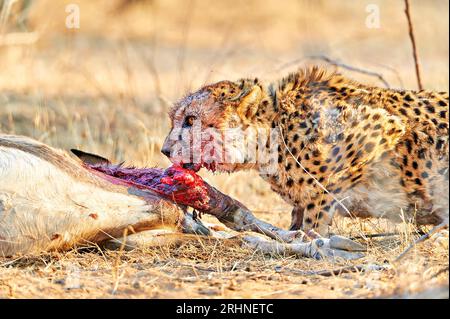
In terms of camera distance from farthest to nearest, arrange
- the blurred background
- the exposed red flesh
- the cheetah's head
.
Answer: the blurred background < the cheetah's head < the exposed red flesh

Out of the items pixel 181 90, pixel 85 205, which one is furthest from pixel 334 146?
pixel 181 90

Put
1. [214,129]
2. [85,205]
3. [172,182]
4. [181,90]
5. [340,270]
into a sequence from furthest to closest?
1. [181,90]
2. [214,129]
3. [172,182]
4. [85,205]
5. [340,270]

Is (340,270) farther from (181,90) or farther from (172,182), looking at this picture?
(181,90)

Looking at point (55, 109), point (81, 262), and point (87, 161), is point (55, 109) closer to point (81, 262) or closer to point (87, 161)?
point (87, 161)

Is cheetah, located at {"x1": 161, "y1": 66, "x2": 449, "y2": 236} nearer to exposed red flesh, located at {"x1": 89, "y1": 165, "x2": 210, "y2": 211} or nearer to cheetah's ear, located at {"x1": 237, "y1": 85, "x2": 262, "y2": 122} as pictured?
cheetah's ear, located at {"x1": 237, "y1": 85, "x2": 262, "y2": 122}

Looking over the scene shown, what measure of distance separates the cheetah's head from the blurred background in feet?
2.99

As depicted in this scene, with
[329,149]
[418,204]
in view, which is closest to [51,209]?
[329,149]

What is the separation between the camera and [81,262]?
4.74 metres

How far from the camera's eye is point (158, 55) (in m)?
12.4

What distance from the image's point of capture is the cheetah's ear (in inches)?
210

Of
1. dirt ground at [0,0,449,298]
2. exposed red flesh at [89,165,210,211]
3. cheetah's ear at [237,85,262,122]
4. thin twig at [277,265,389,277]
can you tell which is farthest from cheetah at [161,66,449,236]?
thin twig at [277,265,389,277]

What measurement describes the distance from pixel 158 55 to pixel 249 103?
7.22m

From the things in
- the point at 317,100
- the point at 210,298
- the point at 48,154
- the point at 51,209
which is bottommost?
the point at 210,298

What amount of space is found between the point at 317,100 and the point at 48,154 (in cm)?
176
